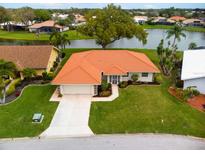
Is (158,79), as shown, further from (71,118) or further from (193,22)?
(193,22)

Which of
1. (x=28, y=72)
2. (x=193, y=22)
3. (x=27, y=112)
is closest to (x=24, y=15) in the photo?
(x=28, y=72)

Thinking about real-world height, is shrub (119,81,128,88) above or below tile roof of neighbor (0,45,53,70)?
below

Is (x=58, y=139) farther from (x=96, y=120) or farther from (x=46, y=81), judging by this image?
(x=46, y=81)

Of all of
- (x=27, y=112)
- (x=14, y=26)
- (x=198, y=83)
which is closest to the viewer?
(x=27, y=112)

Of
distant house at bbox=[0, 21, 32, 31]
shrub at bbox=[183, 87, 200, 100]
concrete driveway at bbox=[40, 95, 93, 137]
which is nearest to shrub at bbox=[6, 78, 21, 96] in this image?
concrete driveway at bbox=[40, 95, 93, 137]

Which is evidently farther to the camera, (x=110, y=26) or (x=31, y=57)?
(x=110, y=26)

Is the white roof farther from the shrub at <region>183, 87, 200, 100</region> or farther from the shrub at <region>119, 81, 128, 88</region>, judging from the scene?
the shrub at <region>119, 81, 128, 88</region>
